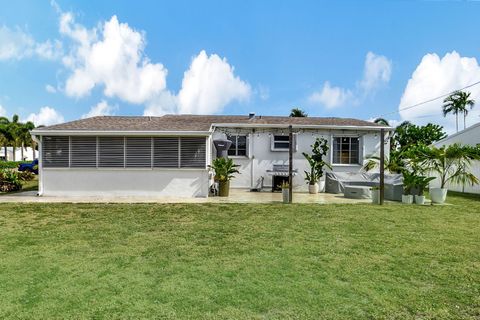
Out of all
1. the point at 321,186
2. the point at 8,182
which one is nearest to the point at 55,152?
the point at 8,182

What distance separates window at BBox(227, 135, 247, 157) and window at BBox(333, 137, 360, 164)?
4.84 meters

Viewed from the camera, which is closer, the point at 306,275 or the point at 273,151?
the point at 306,275

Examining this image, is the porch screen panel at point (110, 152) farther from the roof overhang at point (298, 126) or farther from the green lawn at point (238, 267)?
the roof overhang at point (298, 126)

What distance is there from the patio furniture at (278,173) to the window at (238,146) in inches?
72.7

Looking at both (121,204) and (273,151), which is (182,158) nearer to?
(121,204)

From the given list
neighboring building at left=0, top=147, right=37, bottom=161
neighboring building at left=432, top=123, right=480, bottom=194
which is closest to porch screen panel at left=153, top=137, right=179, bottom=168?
neighboring building at left=432, top=123, right=480, bottom=194

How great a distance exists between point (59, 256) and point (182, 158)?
26.5ft

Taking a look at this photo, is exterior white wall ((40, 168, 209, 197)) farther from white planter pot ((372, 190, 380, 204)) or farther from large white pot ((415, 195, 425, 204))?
large white pot ((415, 195, 425, 204))

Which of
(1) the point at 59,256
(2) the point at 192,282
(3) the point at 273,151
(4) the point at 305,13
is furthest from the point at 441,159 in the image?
(1) the point at 59,256

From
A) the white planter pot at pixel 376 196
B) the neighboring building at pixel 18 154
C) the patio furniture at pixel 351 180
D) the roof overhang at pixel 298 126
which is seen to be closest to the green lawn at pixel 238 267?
the white planter pot at pixel 376 196

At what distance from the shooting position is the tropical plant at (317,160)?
1596cm

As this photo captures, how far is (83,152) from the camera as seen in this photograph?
1317 centimetres

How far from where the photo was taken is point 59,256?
5.30 m

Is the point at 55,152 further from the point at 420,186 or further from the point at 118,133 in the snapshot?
the point at 420,186
